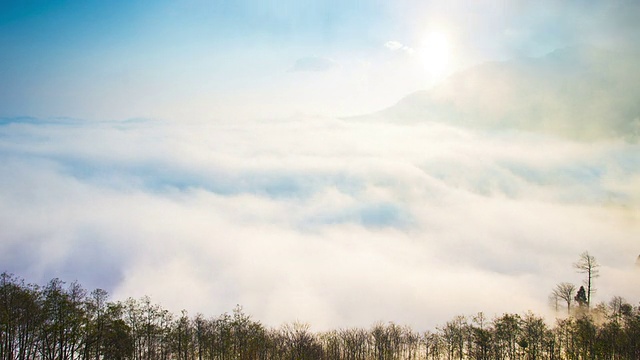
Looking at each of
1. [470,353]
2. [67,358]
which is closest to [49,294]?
[67,358]

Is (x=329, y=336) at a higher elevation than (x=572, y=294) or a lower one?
lower

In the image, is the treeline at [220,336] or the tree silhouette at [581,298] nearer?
the treeline at [220,336]

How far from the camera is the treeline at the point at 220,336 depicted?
180 ft

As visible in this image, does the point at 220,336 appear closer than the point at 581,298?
Yes

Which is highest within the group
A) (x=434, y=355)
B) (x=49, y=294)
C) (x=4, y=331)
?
(x=49, y=294)

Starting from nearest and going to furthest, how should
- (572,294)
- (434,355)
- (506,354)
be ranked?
(506,354), (434,355), (572,294)

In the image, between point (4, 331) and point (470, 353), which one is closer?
point (4, 331)

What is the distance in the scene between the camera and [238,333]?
72875 mm

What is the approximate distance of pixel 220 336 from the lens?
73.5 metres

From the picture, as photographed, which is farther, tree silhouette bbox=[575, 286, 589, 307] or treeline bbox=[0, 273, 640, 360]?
tree silhouette bbox=[575, 286, 589, 307]

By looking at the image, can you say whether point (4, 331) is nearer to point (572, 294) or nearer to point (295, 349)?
point (295, 349)

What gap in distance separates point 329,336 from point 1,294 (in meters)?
59.0

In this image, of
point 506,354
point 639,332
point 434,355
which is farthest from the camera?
point 434,355

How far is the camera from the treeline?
5472cm
